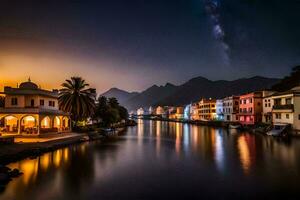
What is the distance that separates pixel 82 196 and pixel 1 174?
7186 mm

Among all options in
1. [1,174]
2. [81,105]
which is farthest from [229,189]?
[81,105]

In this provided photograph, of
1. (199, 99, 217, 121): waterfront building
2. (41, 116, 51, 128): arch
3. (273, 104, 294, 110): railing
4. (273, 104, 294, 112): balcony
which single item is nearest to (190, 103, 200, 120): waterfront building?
(199, 99, 217, 121): waterfront building

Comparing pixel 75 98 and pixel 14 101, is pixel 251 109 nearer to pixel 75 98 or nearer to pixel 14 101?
pixel 75 98

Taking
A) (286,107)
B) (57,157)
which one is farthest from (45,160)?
(286,107)

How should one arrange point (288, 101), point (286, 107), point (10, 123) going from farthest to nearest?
point (288, 101) → point (286, 107) → point (10, 123)

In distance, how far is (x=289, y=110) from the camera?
5334 centimetres

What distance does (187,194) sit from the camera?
1700 centimetres

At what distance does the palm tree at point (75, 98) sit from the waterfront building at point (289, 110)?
4182 cm

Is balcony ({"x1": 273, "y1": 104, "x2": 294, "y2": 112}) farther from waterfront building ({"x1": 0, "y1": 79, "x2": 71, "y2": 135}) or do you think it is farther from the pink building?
waterfront building ({"x1": 0, "y1": 79, "x2": 71, "y2": 135})

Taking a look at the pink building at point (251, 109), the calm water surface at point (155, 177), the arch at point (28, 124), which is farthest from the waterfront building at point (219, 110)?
the arch at point (28, 124)

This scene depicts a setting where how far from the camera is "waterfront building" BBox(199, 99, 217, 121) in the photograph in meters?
123

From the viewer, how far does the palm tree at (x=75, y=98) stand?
5284 cm

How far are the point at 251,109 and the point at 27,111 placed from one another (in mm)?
63929

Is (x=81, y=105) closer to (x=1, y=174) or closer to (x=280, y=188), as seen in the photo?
(x=1, y=174)
